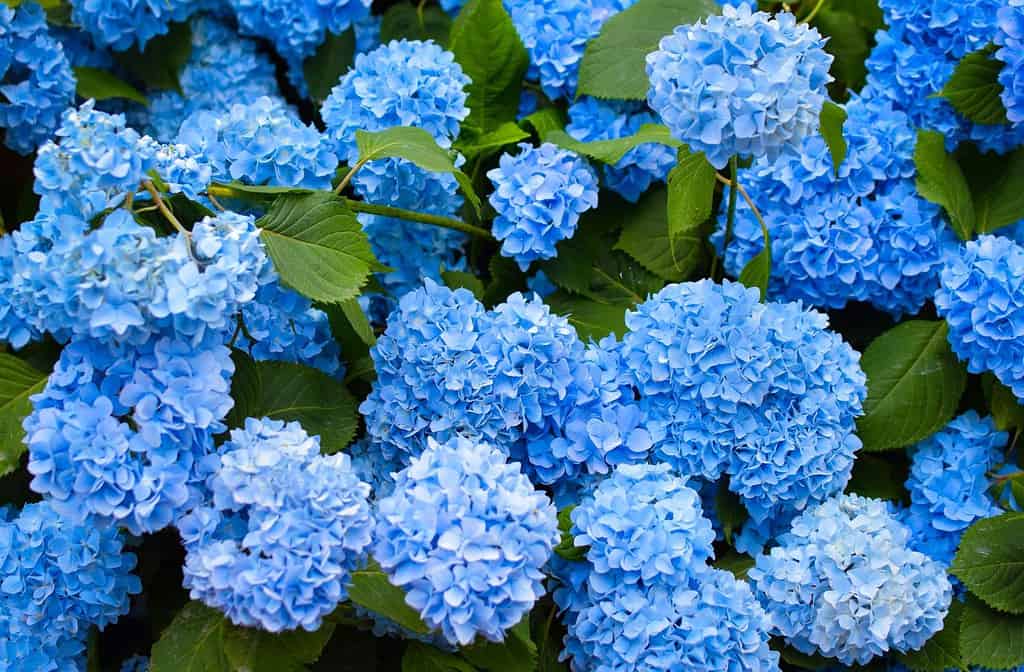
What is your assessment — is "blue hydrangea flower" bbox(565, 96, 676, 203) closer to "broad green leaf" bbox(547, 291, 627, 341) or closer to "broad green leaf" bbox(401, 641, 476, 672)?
"broad green leaf" bbox(547, 291, 627, 341)

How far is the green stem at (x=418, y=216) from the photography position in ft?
4.60

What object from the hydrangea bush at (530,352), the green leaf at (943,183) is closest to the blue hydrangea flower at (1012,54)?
the hydrangea bush at (530,352)

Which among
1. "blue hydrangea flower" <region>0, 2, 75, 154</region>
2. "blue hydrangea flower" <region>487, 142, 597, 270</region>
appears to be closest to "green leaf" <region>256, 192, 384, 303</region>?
"blue hydrangea flower" <region>487, 142, 597, 270</region>

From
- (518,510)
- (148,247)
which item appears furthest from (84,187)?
(518,510)

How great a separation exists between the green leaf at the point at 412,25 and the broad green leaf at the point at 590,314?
2.00 feet

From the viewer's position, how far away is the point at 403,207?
1.52m

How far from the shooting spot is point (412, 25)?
6.39 feet

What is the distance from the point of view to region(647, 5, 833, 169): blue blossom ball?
48.1 inches

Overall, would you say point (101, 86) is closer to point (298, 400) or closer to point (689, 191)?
point (298, 400)

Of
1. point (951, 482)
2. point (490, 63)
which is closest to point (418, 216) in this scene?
point (490, 63)

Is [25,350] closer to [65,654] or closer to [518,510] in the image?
[65,654]

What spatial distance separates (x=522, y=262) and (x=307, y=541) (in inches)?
24.2

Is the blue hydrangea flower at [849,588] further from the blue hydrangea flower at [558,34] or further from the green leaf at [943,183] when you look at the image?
the blue hydrangea flower at [558,34]

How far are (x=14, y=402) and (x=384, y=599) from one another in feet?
1.65
